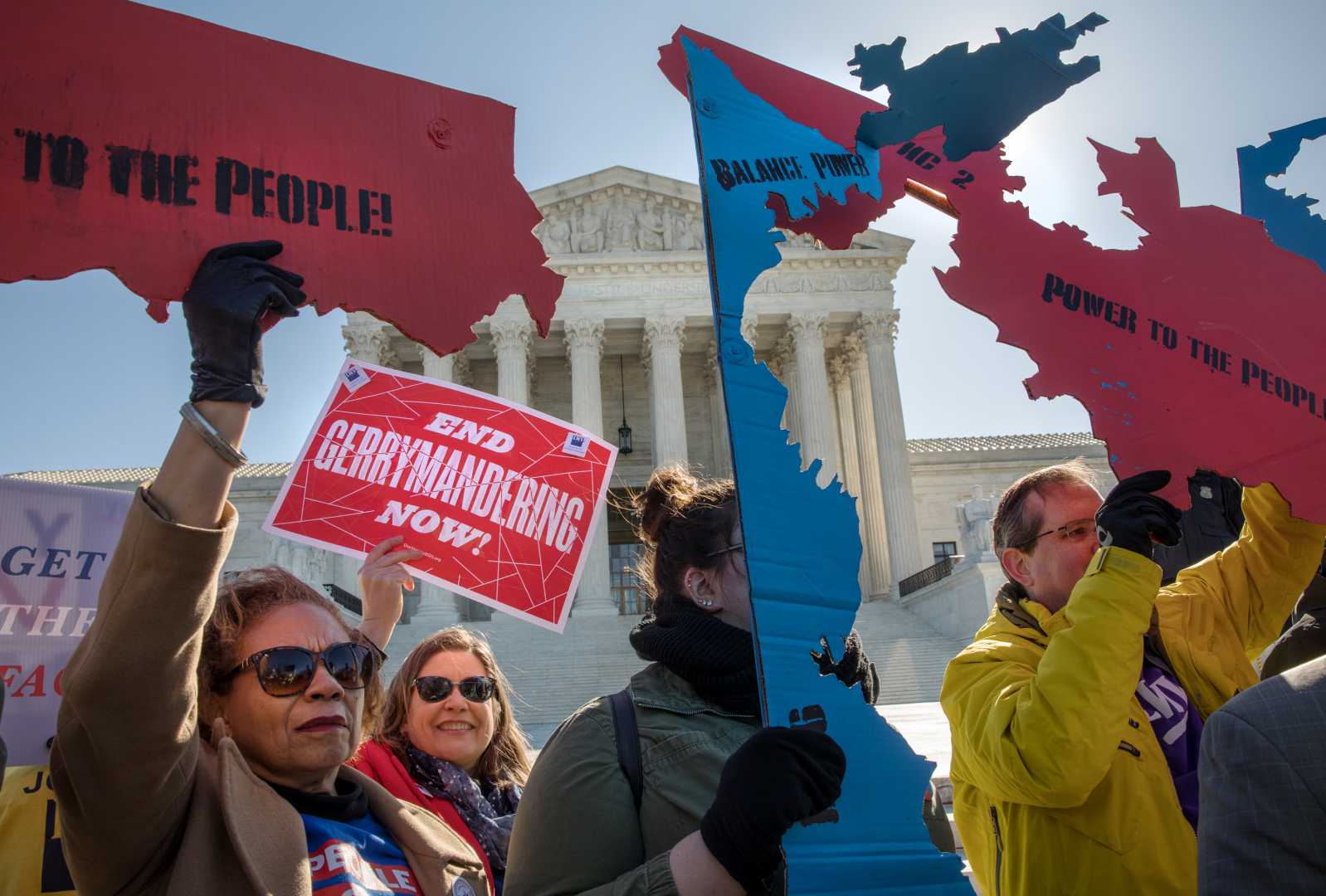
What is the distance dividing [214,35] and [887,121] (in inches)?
62.3

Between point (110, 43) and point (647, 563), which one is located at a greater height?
point (110, 43)

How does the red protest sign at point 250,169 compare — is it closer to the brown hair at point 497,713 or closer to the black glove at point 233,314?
the black glove at point 233,314

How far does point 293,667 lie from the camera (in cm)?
224

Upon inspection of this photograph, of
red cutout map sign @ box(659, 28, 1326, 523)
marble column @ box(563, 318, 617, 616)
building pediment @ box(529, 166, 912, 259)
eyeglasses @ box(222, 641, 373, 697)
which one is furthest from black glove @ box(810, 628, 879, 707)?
building pediment @ box(529, 166, 912, 259)

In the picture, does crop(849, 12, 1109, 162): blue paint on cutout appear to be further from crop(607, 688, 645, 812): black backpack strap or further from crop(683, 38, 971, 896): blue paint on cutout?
crop(607, 688, 645, 812): black backpack strap

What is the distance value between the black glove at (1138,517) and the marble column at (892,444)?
2697cm

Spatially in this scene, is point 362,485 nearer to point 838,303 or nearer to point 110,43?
point 110,43

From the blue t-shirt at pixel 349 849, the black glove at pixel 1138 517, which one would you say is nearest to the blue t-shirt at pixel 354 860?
the blue t-shirt at pixel 349 849

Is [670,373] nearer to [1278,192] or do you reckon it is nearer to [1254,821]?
[1278,192]

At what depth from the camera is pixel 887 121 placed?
7.84 ft

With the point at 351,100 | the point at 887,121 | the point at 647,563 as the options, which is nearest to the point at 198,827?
the point at 647,563

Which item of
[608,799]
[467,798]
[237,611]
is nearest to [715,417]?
[467,798]

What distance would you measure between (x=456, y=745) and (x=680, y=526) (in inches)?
69.5

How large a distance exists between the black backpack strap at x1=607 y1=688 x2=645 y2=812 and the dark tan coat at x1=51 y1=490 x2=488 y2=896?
27.6 inches
